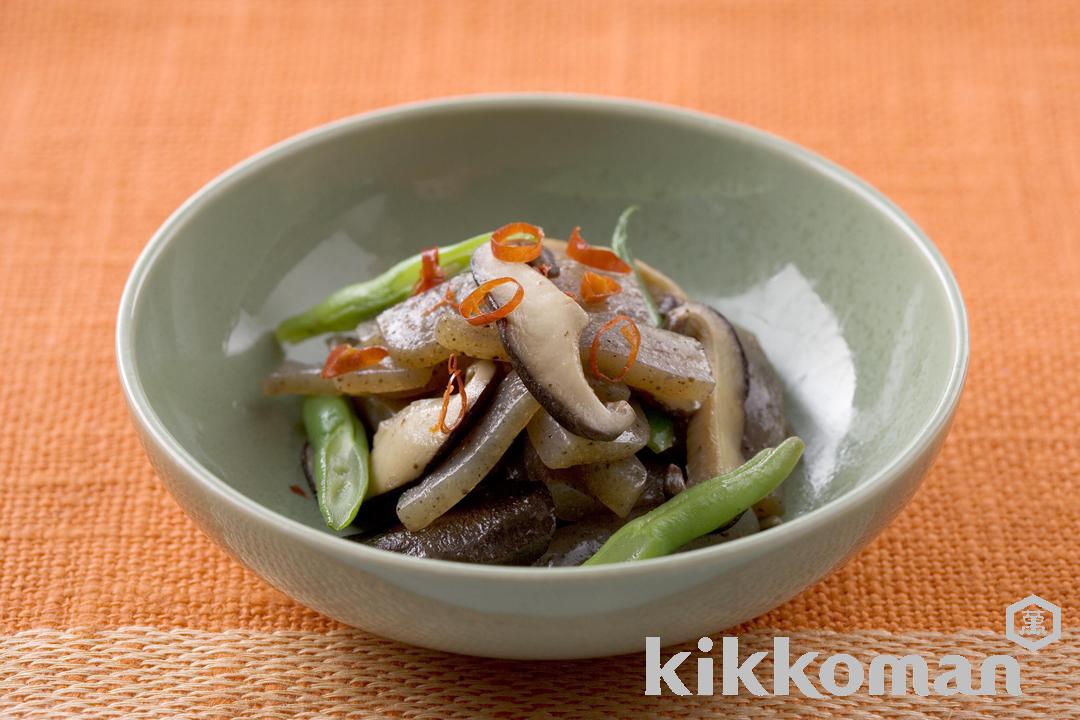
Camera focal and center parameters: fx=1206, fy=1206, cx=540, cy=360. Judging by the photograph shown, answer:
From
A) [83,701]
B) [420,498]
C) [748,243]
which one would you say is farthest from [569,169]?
[83,701]

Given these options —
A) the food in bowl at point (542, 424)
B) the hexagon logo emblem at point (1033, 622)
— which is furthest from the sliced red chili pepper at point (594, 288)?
the hexagon logo emblem at point (1033, 622)

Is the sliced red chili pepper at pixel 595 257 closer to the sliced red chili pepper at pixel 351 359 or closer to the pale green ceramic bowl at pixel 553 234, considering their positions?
the sliced red chili pepper at pixel 351 359

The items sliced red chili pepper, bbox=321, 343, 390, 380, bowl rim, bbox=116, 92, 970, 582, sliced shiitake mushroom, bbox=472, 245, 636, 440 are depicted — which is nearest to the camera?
bowl rim, bbox=116, 92, 970, 582

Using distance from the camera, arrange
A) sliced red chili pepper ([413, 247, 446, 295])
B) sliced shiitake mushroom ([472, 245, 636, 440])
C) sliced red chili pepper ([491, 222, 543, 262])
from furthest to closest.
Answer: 1. sliced red chili pepper ([413, 247, 446, 295])
2. sliced red chili pepper ([491, 222, 543, 262])
3. sliced shiitake mushroom ([472, 245, 636, 440])

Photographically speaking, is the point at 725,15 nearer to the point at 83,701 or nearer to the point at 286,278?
the point at 286,278

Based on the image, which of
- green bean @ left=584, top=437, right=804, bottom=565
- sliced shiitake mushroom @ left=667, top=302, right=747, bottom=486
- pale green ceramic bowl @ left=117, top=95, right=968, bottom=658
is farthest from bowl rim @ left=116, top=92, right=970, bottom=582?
sliced shiitake mushroom @ left=667, top=302, right=747, bottom=486

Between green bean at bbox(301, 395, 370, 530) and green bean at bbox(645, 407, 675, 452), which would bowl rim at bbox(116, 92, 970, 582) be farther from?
green bean at bbox(645, 407, 675, 452)
